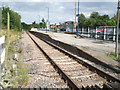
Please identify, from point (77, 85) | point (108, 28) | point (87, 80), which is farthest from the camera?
point (108, 28)

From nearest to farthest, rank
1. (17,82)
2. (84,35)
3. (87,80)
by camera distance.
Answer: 1. (17,82)
2. (87,80)
3. (84,35)

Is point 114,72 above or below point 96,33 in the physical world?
below

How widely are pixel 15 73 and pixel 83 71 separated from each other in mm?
2769

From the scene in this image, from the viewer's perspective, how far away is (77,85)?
4980 millimetres

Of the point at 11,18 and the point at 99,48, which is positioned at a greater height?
the point at 11,18

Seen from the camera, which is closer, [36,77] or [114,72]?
[36,77]

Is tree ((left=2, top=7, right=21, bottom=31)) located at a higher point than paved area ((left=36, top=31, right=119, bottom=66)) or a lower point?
higher

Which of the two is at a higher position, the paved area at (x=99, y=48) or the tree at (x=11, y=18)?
the tree at (x=11, y=18)

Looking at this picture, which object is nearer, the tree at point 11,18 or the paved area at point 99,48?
the paved area at point 99,48

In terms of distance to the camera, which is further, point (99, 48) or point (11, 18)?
point (11, 18)

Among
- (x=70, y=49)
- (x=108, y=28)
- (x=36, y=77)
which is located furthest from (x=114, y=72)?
(x=108, y=28)

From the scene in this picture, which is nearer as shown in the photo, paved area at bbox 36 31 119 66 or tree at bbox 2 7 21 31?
paved area at bbox 36 31 119 66

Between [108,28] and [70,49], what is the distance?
11089mm

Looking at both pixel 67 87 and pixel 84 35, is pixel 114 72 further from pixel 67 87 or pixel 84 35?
pixel 84 35
